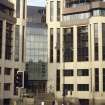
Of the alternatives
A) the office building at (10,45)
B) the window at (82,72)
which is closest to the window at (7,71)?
the office building at (10,45)

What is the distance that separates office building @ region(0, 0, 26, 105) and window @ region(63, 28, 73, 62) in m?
11.1

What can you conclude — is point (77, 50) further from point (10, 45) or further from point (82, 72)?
point (10, 45)

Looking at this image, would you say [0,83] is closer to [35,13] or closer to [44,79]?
[44,79]

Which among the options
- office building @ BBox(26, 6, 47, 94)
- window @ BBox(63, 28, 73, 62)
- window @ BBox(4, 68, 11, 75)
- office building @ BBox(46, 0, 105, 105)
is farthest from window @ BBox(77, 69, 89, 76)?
window @ BBox(4, 68, 11, 75)

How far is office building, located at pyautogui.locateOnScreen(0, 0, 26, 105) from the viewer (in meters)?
91.8

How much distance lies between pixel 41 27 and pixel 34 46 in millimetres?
5925

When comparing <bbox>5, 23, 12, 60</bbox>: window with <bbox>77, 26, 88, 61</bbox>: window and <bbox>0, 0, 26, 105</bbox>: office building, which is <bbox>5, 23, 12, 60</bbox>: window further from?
<bbox>77, 26, 88, 61</bbox>: window

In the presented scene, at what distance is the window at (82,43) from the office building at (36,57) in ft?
37.1

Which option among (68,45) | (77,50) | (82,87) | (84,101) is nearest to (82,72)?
(82,87)

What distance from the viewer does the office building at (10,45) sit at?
301ft

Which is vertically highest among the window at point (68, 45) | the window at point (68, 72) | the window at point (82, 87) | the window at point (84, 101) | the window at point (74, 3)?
the window at point (74, 3)

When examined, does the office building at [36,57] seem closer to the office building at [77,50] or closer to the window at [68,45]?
the office building at [77,50]

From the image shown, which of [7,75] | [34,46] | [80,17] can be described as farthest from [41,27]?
[7,75]

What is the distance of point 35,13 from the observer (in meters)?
113
